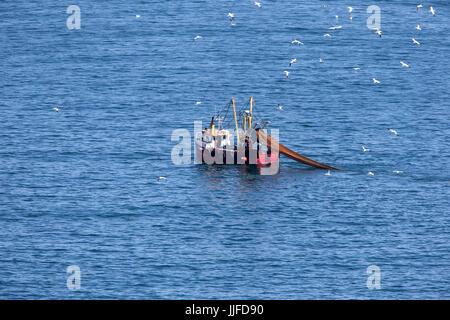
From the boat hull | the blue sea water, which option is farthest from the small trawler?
the blue sea water

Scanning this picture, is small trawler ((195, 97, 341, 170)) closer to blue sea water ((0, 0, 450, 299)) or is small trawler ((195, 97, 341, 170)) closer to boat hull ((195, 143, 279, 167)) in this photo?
boat hull ((195, 143, 279, 167))

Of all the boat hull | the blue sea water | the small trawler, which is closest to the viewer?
the blue sea water

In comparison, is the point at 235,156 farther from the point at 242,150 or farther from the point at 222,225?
the point at 222,225

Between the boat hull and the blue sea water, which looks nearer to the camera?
the blue sea water

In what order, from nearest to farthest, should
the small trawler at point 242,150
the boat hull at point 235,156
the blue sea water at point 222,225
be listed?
the blue sea water at point 222,225
the small trawler at point 242,150
the boat hull at point 235,156

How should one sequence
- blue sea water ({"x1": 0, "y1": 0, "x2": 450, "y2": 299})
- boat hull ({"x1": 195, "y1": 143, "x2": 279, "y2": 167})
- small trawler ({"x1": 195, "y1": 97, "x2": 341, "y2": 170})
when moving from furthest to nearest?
boat hull ({"x1": 195, "y1": 143, "x2": 279, "y2": 167}) < small trawler ({"x1": 195, "y1": 97, "x2": 341, "y2": 170}) < blue sea water ({"x1": 0, "y1": 0, "x2": 450, "y2": 299})

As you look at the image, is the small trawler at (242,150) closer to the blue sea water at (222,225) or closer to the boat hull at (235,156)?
the boat hull at (235,156)

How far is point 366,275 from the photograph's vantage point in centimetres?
14362

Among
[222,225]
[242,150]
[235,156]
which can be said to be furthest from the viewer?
[235,156]

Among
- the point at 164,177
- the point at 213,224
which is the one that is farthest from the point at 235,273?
the point at 164,177

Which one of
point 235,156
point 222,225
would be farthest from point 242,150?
point 222,225

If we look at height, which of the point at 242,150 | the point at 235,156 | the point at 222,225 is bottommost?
the point at 222,225

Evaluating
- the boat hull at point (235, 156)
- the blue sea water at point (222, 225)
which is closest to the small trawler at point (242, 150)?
the boat hull at point (235, 156)
